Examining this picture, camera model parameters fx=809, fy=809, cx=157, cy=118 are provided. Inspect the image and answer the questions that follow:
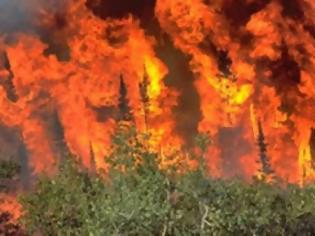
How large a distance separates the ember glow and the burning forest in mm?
51

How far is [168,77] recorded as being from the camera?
134 ft

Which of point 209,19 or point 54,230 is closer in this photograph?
point 54,230

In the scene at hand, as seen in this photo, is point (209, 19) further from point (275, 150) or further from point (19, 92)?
point (19, 92)

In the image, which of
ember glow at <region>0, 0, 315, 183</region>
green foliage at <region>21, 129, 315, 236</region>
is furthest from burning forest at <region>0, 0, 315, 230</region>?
green foliage at <region>21, 129, 315, 236</region>

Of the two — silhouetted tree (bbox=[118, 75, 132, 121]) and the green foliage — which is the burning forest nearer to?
silhouetted tree (bbox=[118, 75, 132, 121])

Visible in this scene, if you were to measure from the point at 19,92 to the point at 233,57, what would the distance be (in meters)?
10.9

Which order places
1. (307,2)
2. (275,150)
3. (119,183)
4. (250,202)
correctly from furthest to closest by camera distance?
(307,2) < (275,150) < (250,202) < (119,183)

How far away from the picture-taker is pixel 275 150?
39156 millimetres

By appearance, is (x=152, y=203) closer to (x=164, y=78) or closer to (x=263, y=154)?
(x=263, y=154)

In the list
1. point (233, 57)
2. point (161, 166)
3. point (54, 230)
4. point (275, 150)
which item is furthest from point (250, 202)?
point (233, 57)

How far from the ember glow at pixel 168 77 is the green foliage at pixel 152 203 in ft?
47.0

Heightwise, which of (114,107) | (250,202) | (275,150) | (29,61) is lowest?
(250,202)

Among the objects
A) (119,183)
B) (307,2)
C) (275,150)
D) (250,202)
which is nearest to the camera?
(119,183)

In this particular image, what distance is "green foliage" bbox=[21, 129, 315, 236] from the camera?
781 inches
